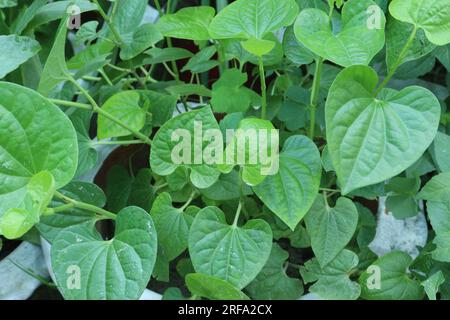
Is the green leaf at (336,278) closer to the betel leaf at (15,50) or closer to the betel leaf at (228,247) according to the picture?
the betel leaf at (228,247)

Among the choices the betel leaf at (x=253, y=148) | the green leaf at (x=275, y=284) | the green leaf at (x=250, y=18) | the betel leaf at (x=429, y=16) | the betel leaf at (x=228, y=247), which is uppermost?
the betel leaf at (x=429, y=16)

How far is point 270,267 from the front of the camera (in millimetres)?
684

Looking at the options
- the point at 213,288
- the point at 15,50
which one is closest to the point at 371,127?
the point at 213,288

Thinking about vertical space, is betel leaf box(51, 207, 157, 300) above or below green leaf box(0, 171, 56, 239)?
below

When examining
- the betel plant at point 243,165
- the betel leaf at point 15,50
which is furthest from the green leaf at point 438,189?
the betel leaf at point 15,50

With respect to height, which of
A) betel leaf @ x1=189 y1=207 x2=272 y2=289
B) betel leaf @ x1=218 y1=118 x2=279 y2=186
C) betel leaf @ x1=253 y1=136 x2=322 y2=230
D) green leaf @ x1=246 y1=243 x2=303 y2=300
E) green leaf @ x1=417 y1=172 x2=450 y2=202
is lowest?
green leaf @ x1=246 y1=243 x2=303 y2=300

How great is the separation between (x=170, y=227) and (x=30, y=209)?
6.4 inches

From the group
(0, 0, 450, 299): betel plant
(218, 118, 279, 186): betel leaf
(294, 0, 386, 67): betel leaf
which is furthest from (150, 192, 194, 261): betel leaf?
(294, 0, 386, 67): betel leaf

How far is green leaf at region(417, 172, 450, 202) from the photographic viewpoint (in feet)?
1.91

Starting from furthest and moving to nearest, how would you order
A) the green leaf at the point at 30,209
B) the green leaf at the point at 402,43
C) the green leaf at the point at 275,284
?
the green leaf at the point at 275,284 → the green leaf at the point at 402,43 → the green leaf at the point at 30,209

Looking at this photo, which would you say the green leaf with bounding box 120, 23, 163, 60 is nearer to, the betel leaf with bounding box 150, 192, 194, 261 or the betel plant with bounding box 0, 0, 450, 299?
the betel plant with bounding box 0, 0, 450, 299

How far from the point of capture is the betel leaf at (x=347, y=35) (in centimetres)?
50

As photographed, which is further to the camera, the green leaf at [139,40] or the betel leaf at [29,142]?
the green leaf at [139,40]
